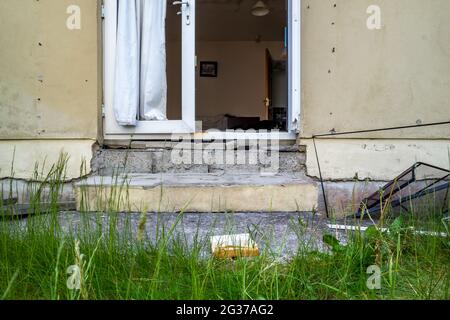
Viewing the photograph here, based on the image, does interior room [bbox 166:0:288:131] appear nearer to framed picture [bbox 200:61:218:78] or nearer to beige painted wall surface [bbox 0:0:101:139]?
framed picture [bbox 200:61:218:78]

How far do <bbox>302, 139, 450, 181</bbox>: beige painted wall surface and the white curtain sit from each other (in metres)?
1.32

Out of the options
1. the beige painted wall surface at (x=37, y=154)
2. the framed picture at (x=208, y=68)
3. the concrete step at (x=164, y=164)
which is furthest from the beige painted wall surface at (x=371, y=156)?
the framed picture at (x=208, y=68)

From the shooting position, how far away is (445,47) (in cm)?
Answer: 300

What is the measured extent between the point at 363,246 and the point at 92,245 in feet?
3.68

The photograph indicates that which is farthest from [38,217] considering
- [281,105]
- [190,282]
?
[281,105]

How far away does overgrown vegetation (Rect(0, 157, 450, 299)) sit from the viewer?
136 centimetres

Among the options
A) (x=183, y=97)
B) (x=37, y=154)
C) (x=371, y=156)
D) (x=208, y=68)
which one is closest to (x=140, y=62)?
(x=183, y=97)

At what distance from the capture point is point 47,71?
10.1 feet

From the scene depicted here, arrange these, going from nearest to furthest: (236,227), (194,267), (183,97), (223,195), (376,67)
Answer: (194,267)
(236,227)
(223,195)
(376,67)
(183,97)

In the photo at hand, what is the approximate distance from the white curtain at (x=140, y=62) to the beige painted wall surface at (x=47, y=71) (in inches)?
7.9

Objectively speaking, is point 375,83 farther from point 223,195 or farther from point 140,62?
point 140,62

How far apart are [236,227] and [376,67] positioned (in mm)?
1742

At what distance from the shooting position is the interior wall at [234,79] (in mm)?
9000
